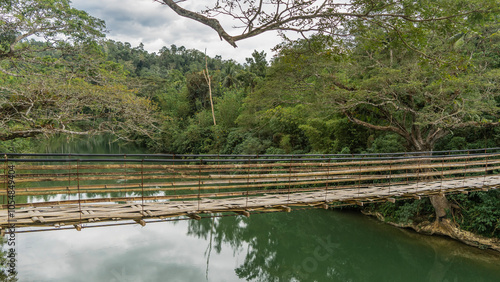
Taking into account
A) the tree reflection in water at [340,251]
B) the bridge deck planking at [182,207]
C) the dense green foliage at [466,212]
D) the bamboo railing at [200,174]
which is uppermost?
the bamboo railing at [200,174]

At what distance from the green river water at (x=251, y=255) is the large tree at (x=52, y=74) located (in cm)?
261

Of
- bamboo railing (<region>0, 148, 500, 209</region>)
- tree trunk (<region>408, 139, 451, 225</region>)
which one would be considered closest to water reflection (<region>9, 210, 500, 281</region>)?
tree trunk (<region>408, 139, 451, 225</region>)

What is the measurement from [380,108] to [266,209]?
5047mm

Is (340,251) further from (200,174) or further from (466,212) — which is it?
(200,174)

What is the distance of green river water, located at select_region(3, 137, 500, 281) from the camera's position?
582 cm

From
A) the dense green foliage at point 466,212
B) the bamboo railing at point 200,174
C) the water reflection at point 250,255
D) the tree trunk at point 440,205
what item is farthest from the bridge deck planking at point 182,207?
the water reflection at point 250,255

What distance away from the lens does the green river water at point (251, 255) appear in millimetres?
5820

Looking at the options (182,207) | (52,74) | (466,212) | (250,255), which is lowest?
(250,255)

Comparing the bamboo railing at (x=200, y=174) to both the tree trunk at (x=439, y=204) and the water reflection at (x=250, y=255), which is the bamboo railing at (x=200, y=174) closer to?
the tree trunk at (x=439, y=204)

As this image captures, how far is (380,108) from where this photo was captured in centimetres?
768

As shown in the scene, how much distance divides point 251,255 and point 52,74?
508 centimetres

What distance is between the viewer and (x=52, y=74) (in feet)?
15.6

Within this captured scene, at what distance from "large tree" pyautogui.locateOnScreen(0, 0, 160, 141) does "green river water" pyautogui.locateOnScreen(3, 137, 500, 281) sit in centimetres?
261

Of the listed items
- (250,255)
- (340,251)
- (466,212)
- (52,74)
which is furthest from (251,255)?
(52,74)
